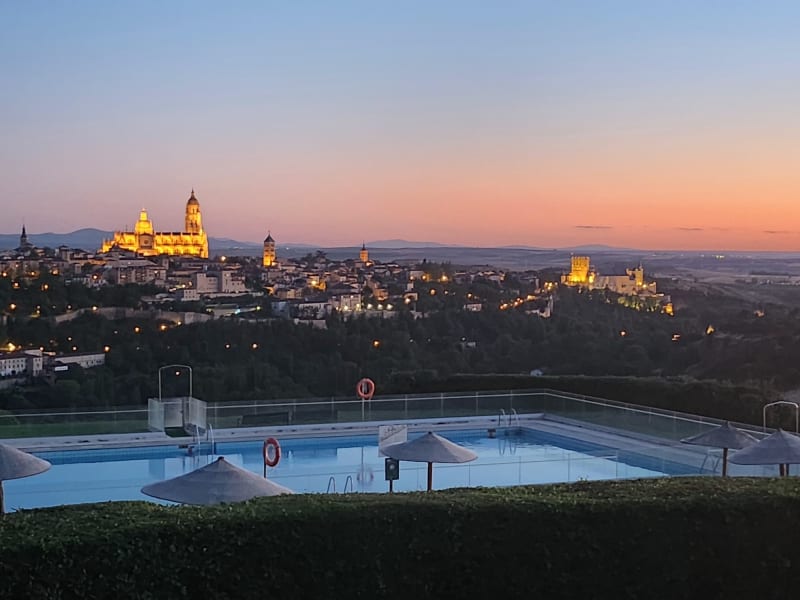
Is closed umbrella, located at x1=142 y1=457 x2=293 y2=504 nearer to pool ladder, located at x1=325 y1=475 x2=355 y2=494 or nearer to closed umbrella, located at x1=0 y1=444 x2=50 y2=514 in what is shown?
closed umbrella, located at x1=0 y1=444 x2=50 y2=514

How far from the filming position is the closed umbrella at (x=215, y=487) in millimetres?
5836

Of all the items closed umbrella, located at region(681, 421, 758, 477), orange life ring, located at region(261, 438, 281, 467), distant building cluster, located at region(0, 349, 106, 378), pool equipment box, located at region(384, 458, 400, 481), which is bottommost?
distant building cluster, located at region(0, 349, 106, 378)

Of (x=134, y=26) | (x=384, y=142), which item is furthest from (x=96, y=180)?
(x=134, y=26)

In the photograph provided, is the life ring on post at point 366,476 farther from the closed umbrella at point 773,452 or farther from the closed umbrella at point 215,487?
the closed umbrella at point 773,452

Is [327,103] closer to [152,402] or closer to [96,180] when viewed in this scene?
[152,402]

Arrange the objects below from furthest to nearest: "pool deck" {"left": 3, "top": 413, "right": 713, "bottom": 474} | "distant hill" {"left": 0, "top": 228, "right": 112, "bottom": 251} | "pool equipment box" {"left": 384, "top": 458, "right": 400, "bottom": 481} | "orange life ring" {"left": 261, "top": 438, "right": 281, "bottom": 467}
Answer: "distant hill" {"left": 0, "top": 228, "right": 112, "bottom": 251} → "pool deck" {"left": 3, "top": 413, "right": 713, "bottom": 474} → "orange life ring" {"left": 261, "top": 438, "right": 281, "bottom": 467} → "pool equipment box" {"left": 384, "top": 458, "right": 400, "bottom": 481}

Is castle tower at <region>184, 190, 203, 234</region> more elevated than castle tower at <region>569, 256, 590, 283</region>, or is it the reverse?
castle tower at <region>184, 190, 203, 234</region>

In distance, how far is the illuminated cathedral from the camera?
95438 mm

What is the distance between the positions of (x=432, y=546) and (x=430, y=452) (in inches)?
175

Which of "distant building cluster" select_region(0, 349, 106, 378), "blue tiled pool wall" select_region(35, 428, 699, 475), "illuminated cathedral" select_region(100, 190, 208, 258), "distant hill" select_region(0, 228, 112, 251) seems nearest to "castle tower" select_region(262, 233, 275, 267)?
"distant hill" select_region(0, 228, 112, 251)

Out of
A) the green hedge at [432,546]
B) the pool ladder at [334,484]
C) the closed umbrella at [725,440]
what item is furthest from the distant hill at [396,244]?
the green hedge at [432,546]

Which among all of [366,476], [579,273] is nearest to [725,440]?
[366,476]

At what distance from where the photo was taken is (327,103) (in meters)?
23.4

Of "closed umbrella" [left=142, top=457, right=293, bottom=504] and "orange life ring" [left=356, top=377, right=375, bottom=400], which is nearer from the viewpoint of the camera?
"closed umbrella" [left=142, top=457, right=293, bottom=504]
